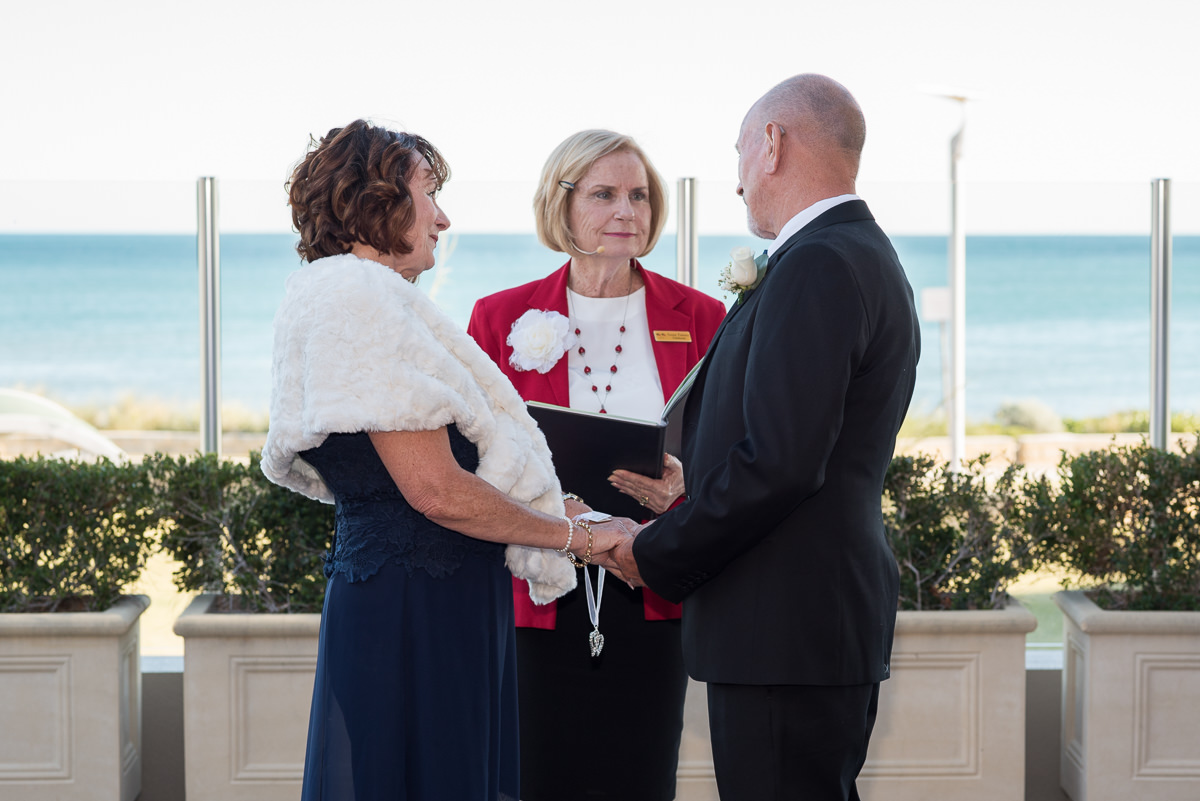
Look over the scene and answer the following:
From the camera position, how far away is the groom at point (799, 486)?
1.90 metres

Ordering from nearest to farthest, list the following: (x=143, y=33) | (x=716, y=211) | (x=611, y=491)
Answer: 1. (x=611, y=491)
2. (x=716, y=211)
3. (x=143, y=33)

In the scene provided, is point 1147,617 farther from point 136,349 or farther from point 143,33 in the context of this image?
point 143,33

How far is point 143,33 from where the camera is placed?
3638cm

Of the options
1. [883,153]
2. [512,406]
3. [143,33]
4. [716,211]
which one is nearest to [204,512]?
[512,406]

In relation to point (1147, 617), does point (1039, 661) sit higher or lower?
lower

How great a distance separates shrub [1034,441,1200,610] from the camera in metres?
3.91

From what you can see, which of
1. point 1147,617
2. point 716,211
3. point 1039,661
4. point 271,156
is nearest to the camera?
point 1147,617

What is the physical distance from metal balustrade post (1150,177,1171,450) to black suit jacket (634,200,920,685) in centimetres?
315

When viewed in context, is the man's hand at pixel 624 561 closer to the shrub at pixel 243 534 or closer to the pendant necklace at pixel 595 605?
the pendant necklace at pixel 595 605

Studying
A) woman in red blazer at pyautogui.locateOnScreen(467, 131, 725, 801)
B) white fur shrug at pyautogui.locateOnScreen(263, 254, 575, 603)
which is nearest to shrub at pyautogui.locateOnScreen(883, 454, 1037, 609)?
woman in red blazer at pyautogui.locateOnScreen(467, 131, 725, 801)

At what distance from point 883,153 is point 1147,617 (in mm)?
29342

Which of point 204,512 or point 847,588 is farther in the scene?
point 204,512

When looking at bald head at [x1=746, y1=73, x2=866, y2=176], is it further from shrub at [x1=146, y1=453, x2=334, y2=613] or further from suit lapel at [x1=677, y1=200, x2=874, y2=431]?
shrub at [x1=146, y1=453, x2=334, y2=613]

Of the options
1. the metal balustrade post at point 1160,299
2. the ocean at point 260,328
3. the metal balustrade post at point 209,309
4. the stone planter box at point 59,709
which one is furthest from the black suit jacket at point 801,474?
the ocean at point 260,328
